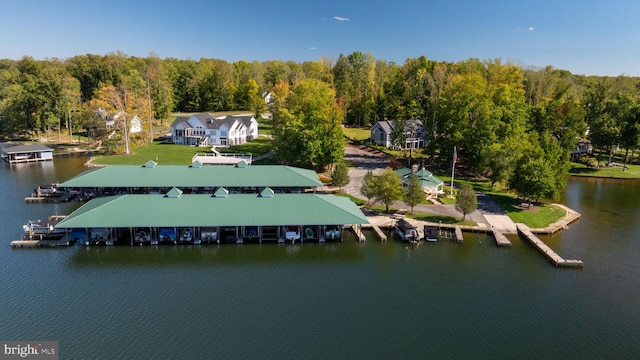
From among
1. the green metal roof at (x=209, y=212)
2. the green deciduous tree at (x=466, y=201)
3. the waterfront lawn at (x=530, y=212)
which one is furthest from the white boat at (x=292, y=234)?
the waterfront lawn at (x=530, y=212)

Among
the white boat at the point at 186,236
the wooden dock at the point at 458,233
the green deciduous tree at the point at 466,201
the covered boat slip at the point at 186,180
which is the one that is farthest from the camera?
the covered boat slip at the point at 186,180

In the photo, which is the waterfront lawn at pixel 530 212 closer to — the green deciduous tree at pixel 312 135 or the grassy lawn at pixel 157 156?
the green deciduous tree at pixel 312 135

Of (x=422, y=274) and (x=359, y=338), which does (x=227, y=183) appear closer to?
(x=422, y=274)

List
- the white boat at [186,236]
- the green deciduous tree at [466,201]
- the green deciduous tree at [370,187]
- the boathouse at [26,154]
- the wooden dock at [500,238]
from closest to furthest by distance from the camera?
the white boat at [186,236]
the wooden dock at [500,238]
the green deciduous tree at [466,201]
the green deciduous tree at [370,187]
the boathouse at [26,154]

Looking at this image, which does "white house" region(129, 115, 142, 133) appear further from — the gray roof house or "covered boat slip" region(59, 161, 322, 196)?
the gray roof house

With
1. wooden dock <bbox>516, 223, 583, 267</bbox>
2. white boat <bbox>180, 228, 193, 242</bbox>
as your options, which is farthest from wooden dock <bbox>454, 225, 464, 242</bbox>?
white boat <bbox>180, 228, 193, 242</bbox>

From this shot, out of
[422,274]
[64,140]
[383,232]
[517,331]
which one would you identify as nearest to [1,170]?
[64,140]

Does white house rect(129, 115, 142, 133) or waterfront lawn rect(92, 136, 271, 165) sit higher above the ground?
white house rect(129, 115, 142, 133)
